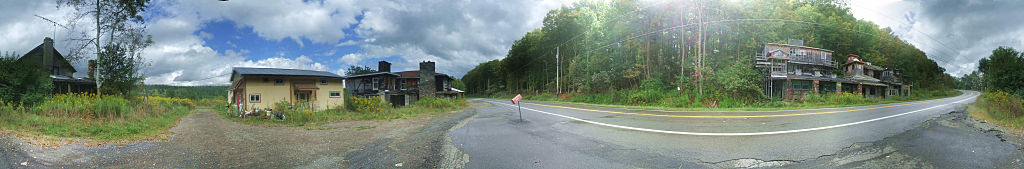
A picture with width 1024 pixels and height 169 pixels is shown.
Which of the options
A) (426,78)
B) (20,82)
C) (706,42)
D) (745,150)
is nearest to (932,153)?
(745,150)

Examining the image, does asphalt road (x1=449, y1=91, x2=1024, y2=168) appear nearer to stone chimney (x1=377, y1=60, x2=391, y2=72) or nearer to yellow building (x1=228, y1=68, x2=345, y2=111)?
yellow building (x1=228, y1=68, x2=345, y2=111)

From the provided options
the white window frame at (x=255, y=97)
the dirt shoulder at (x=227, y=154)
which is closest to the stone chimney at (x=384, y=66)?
the white window frame at (x=255, y=97)

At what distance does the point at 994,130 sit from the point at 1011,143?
2.00 metres

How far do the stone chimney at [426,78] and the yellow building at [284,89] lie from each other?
5.12 metres

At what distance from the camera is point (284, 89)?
637 inches

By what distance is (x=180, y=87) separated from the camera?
24.6 meters

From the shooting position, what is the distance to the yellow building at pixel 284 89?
48.8 feet

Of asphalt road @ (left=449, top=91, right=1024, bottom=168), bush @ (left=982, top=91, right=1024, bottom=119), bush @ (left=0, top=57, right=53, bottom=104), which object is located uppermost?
bush @ (left=0, top=57, right=53, bottom=104)

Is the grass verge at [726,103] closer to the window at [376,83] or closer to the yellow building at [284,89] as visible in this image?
the yellow building at [284,89]

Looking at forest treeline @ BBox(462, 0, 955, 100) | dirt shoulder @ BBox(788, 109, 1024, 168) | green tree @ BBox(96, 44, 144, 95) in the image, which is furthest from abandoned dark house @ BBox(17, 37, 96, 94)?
forest treeline @ BBox(462, 0, 955, 100)

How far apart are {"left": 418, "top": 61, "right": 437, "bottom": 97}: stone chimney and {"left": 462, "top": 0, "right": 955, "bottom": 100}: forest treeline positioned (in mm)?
13693

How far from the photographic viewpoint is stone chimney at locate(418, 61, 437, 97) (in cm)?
2212

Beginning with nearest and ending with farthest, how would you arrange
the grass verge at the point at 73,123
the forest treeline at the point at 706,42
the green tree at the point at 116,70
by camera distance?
the grass verge at the point at 73,123
the green tree at the point at 116,70
the forest treeline at the point at 706,42

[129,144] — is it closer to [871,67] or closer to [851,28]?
[851,28]
